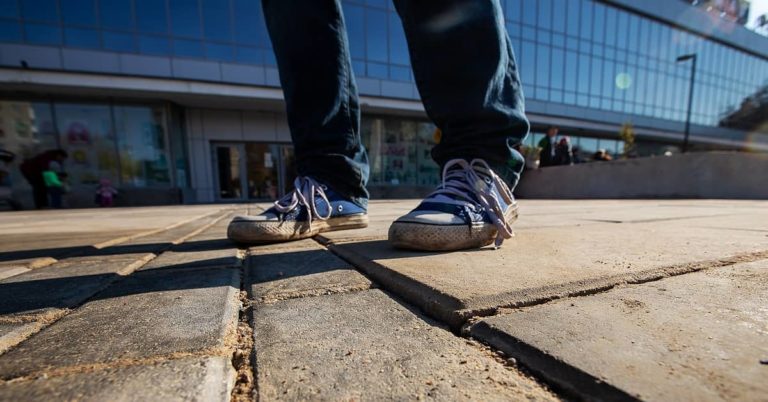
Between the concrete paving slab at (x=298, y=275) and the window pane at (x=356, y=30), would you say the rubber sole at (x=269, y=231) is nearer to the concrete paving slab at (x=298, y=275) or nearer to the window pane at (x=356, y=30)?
the concrete paving slab at (x=298, y=275)

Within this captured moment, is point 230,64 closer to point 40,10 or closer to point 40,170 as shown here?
point 40,10

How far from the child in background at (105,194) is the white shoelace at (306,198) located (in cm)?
1094

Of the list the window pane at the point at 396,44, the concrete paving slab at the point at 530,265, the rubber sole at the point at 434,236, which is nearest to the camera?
the concrete paving slab at the point at 530,265

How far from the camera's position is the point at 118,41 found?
9984mm

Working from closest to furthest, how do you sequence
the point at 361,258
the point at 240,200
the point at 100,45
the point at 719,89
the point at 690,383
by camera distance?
the point at 690,383 < the point at 361,258 < the point at 100,45 < the point at 240,200 < the point at 719,89

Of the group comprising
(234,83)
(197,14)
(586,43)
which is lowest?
(234,83)

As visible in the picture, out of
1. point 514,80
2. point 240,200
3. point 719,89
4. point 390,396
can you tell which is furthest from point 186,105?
point 719,89

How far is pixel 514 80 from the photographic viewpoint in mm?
1329

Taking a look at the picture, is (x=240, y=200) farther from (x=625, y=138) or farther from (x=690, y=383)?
(x=625, y=138)

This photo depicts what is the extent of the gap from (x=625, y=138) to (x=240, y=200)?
19.0 m

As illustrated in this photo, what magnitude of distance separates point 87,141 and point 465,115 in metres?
12.7

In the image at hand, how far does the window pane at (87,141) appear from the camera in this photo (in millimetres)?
9961

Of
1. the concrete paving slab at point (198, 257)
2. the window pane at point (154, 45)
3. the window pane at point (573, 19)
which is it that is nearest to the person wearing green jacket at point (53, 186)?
the window pane at point (154, 45)

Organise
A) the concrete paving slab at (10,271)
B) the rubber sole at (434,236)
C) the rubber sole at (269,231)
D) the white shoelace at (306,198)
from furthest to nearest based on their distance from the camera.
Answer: the white shoelace at (306,198)
the rubber sole at (269,231)
the rubber sole at (434,236)
the concrete paving slab at (10,271)
